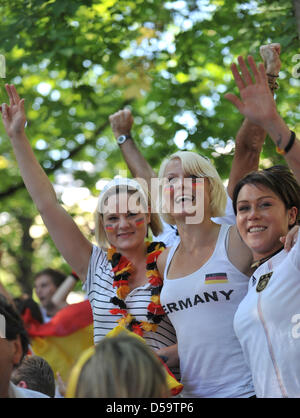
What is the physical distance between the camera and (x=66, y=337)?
5.12m

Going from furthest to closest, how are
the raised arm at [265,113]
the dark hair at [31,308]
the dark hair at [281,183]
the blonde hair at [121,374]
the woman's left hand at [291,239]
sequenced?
the dark hair at [31,308] < the dark hair at [281,183] < the woman's left hand at [291,239] < the raised arm at [265,113] < the blonde hair at [121,374]

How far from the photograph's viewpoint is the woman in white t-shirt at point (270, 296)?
7.88 ft

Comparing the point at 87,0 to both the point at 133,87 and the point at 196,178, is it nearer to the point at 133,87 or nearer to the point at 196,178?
the point at 133,87

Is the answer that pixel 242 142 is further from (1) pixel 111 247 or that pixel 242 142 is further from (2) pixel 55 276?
(2) pixel 55 276

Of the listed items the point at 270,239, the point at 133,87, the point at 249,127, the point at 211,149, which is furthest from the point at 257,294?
the point at 133,87

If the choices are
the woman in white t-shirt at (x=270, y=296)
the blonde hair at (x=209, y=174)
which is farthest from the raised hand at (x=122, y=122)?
the woman in white t-shirt at (x=270, y=296)

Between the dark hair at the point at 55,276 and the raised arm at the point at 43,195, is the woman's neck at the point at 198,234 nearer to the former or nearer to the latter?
the raised arm at the point at 43,195

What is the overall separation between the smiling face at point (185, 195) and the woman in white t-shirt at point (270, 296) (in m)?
0.44

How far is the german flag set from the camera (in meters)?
5.02

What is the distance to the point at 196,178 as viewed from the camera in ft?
10.5

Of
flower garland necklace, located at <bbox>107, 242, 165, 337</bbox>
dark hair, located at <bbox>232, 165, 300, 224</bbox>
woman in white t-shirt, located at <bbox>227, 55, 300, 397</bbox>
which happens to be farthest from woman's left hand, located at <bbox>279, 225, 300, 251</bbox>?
flower garland necklace, located at <bbox>107, 242, 165, 337</bbox>

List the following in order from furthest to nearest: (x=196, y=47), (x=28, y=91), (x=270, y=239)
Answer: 1. (x=28, y=91)
2. (x=196, y=47)
3. (x=270, y=239)
